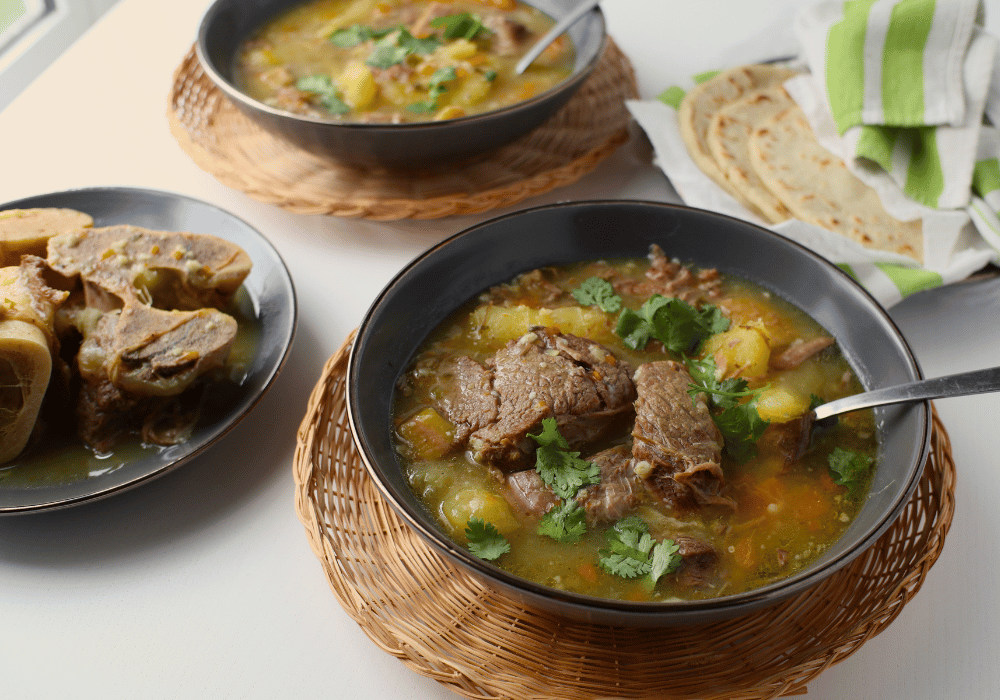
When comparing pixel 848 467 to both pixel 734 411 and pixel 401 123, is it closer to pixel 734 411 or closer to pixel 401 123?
pixel 734 411

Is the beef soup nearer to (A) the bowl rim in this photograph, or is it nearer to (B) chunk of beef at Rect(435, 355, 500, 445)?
(B) chunk of beef at Rect(435, 355, 500, 445)

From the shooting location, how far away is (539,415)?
84.5 inches

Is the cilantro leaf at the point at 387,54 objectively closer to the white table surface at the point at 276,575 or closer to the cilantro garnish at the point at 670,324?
the white table surface at the point at 276,575

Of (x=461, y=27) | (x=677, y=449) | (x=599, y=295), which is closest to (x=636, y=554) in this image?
(x=677, y=449)

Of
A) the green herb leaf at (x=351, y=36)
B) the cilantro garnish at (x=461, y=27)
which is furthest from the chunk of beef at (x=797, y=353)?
the green herb leaf at (x=351, y=36)

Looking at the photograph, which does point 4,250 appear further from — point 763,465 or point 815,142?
point 815,142

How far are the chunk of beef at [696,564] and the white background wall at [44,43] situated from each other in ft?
13.6

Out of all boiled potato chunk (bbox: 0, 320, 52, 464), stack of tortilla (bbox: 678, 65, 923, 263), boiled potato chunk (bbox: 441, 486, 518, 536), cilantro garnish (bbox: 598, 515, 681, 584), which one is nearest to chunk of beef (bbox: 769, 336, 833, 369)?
cilantro garnish (bbox: 598, 515, 681, 584)

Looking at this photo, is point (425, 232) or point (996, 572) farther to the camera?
point (425, 232)

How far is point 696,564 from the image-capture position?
1.90 metres

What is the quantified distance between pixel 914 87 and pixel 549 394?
7.37 feet

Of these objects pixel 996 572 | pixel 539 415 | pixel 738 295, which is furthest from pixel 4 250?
pixel 996 572

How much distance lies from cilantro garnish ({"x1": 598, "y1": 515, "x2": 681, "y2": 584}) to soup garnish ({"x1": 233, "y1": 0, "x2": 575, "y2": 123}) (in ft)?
6.81

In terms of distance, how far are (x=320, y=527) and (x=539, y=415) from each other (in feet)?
2.14
